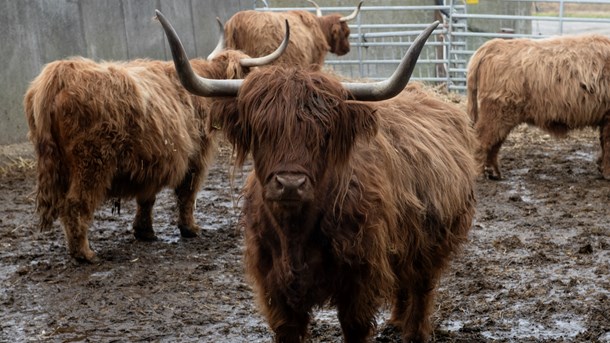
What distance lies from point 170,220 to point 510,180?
11.5 ft

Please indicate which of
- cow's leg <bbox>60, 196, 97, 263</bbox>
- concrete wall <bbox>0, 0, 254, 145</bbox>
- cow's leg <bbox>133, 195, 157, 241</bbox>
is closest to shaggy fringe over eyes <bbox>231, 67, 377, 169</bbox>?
cow's leg <bbox>60, 196, 97, 263</bbox>

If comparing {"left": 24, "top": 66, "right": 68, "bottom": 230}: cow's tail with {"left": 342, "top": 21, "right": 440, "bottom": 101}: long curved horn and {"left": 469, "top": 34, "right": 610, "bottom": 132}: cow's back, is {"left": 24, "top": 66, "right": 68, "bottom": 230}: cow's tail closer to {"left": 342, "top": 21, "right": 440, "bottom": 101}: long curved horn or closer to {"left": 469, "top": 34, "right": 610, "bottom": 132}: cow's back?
{"left": 342, "top": 21, "right": 440, "bottom": 101}: long curved horn

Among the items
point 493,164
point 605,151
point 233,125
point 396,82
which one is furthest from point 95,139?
point 605,151

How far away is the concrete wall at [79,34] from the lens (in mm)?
10188

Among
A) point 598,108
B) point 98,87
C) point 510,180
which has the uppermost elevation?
point 98,87

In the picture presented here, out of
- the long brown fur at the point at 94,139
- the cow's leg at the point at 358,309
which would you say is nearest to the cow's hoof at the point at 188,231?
the long brown fur at the point at 94,139

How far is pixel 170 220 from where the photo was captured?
25.4 ft

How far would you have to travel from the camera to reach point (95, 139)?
6035 millimetres

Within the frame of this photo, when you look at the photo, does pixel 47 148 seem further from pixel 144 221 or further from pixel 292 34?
pixel 292 34

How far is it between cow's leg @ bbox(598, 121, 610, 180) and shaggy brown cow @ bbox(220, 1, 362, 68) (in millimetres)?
3977

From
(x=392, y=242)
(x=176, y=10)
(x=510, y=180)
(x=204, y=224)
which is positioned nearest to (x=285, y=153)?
A: (x=392, y=242)

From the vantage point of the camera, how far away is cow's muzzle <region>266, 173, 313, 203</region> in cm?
332

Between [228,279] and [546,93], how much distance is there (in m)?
4.52

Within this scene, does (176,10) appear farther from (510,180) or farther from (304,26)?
(510,180)
